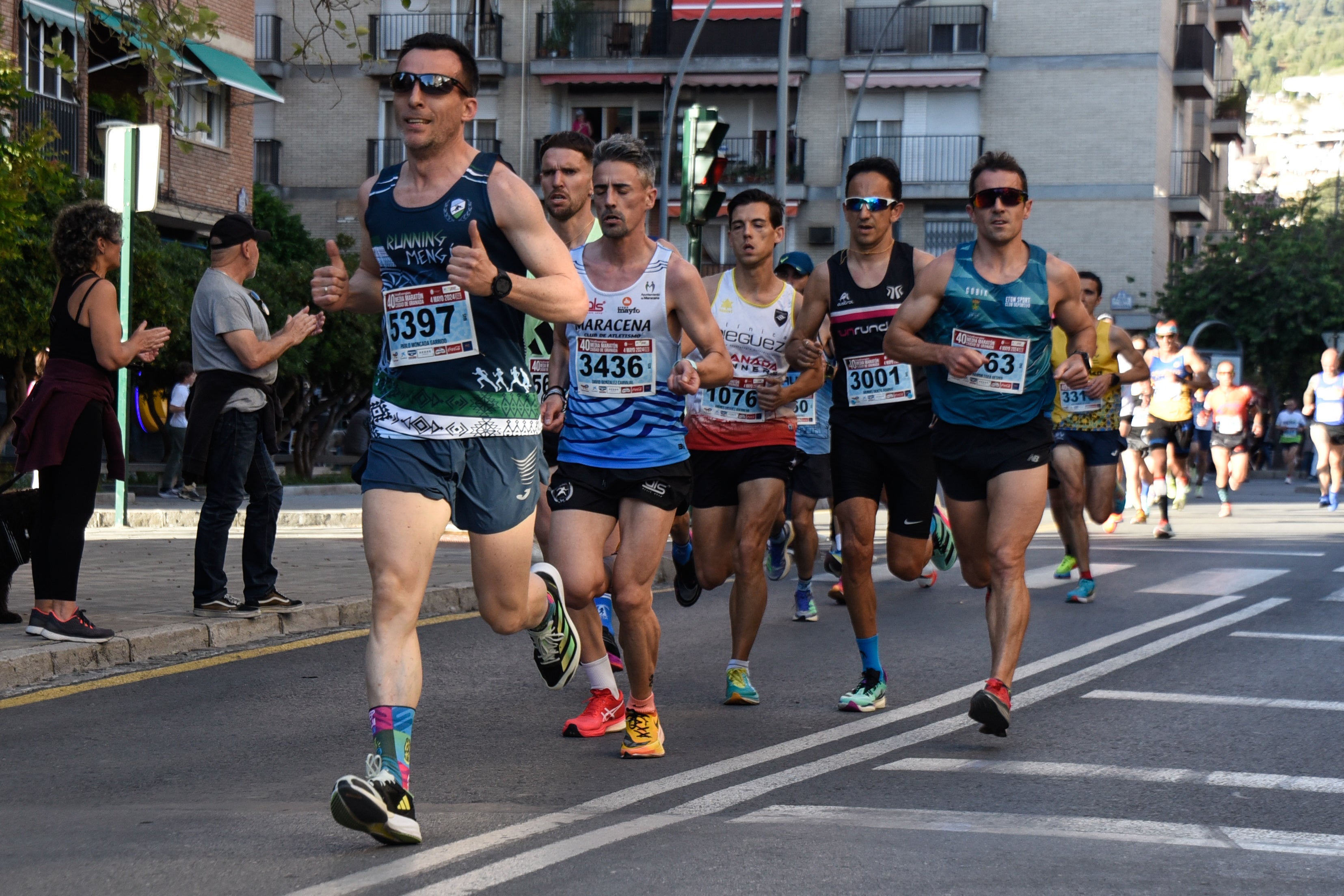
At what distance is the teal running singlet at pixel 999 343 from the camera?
7098mm

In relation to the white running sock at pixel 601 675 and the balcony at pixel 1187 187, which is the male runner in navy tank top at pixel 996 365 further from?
the balcony at pixel 1187 187

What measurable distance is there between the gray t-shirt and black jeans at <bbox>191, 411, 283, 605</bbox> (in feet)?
0.32

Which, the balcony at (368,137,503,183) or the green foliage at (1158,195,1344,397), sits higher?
the balcony at (368,137,503,183)

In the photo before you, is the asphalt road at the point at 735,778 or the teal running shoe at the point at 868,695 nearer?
the asphalt road at the point at 735,778

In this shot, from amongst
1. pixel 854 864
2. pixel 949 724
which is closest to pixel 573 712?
pixel 949 724

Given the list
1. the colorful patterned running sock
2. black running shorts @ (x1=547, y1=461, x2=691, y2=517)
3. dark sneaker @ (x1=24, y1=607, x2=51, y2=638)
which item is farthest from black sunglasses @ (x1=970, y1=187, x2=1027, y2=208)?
dark sneaker @ (x1=24, y1=607, x2=51, y2=638)

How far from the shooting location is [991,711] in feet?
21.4

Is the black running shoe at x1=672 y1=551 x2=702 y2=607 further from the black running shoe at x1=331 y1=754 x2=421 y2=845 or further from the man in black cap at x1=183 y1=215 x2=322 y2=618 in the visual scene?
the black running shoe at x1=331 y1=754 x2=421 y2=845

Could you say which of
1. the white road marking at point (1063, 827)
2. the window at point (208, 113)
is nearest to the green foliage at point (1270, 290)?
the window at point (208, 113)

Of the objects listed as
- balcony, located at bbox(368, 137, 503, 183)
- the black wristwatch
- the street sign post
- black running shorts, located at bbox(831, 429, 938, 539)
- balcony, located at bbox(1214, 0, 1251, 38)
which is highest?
balcony, located at bbox(1214, 0, 1251, 38)

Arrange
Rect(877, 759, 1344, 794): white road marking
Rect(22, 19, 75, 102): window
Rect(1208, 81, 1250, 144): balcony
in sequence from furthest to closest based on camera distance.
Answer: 1. Rect(1208, 81, 1250, 144): balcony
2. Rect(22, 19, 75, 102): window
3. Rect(877, 759, 1344, 794): white road marking

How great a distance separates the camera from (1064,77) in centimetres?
4406

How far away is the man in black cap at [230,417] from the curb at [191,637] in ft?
0.43

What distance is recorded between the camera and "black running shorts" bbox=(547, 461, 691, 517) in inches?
257
